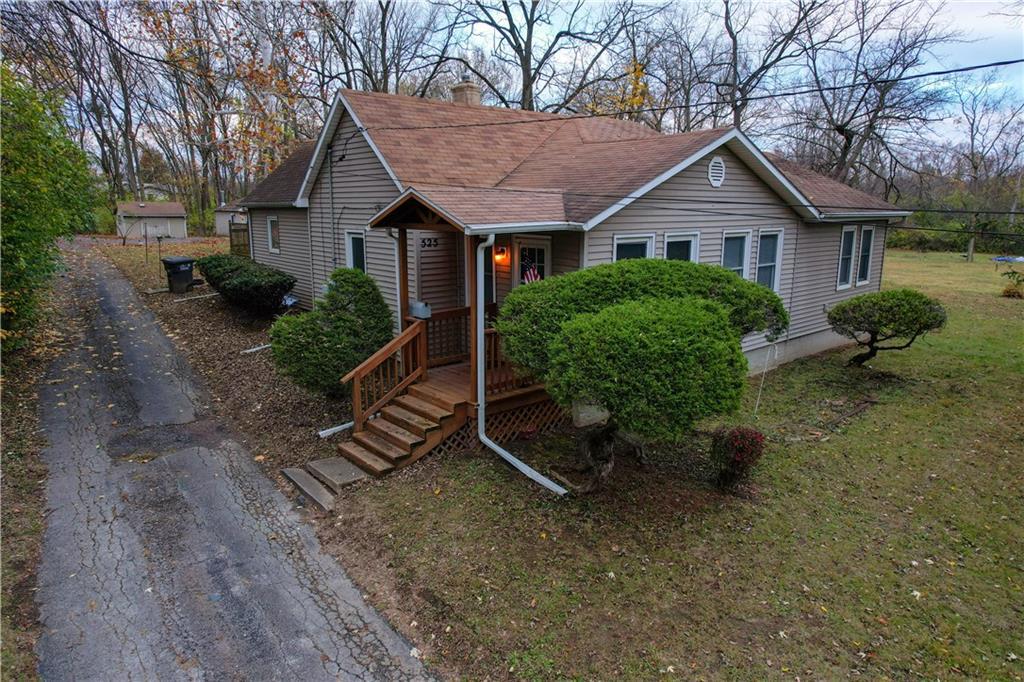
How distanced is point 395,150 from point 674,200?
500 cm

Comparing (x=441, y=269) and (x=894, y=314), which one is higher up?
(x=441, y=269)

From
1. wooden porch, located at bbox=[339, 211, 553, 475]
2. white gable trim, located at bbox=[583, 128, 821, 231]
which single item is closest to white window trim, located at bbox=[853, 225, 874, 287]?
white gable trim, located at bbox=[583, 128, 821, 231]

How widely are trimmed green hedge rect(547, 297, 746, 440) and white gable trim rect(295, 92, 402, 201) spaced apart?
18.9 feet

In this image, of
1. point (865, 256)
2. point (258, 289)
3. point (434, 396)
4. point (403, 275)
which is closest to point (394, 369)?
point (434, 396)

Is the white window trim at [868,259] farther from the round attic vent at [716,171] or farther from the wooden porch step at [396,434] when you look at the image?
the wooden porch step at [396,434]

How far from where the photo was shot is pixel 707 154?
10102 mm

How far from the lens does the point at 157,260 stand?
25734 mm

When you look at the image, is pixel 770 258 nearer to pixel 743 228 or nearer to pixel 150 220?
pixel 743 228

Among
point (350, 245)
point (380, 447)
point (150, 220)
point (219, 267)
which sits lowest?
point (380, 447)

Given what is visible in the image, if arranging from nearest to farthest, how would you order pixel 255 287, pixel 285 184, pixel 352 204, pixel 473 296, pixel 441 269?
pixel 473 296, pixel 441 269, pixel 352 204, pixel 255 287, pixel 285 184

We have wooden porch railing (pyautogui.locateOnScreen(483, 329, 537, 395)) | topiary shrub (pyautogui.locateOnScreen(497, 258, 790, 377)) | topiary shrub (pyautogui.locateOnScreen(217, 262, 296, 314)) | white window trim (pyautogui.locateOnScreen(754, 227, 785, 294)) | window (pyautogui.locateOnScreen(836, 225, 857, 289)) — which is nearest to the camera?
topiary shrub (pyautogui.locateOnScreen(497, 258, 790, 377))

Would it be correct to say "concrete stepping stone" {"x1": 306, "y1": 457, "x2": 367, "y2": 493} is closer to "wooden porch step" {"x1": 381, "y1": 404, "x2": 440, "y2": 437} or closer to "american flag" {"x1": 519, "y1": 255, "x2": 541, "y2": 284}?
"wooden porch step" {"x1": 381, "y1": 404, "x2": 440, "y2": 437}

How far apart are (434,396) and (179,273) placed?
14140 mm

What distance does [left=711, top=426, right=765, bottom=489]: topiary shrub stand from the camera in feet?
22.1
